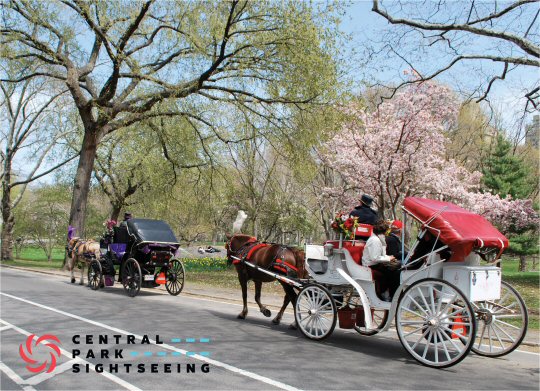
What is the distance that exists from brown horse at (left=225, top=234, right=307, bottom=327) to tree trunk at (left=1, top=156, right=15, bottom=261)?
34928 mm

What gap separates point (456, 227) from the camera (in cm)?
691

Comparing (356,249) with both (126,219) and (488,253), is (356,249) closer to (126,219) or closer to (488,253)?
(488,253)

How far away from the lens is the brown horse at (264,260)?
9773mm

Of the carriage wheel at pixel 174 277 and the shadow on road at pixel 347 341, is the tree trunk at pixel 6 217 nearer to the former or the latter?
the carriage wheel at pixel 174 277

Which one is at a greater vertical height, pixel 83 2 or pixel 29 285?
pixel 83 2

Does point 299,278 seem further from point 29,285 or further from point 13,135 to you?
point 13,135

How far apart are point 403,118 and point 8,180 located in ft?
105

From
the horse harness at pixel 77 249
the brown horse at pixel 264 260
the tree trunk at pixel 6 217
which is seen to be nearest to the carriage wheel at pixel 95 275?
the horse harness at pixel 77 249

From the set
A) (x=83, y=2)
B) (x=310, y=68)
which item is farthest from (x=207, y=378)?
(x=83, y=2)

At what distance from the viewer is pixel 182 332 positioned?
8891 millimetres

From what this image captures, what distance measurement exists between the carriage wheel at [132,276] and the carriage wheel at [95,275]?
5.43 ft

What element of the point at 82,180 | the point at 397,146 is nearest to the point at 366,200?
the point at 397,146

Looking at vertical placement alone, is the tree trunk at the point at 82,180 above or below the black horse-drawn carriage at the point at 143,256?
above

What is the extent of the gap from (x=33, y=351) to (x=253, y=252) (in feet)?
15.3
